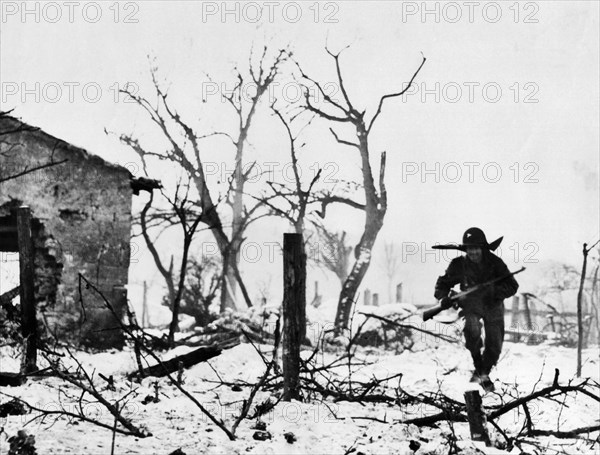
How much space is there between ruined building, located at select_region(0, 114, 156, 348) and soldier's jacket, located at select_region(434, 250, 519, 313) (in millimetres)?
5093

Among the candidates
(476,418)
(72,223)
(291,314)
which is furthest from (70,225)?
(476,418)

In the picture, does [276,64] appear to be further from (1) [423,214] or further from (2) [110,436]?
(1) [423,214]

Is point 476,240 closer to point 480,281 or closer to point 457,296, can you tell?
point 480,281

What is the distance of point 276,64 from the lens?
20875 mm

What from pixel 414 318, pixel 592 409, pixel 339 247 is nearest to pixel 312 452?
pixel 592 409

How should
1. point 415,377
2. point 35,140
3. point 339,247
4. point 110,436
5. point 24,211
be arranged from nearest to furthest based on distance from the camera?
point 110,436, point 24,211, point 415,377, point 35,140, point 339,247

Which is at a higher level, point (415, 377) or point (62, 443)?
point (62, 443)

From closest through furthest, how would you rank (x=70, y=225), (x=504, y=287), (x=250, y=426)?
(x=250, y=426) < (x=504, y=287) < (x=70, y=225)

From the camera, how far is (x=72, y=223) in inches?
364

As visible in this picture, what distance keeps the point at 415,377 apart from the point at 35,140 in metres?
6.82

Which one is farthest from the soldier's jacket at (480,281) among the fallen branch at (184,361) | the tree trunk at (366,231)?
the tree trunk at (366,231)

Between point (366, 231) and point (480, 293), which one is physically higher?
point (366, 231)

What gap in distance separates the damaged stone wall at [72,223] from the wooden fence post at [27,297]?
11.2 ft

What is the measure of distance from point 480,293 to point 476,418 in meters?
2.99
